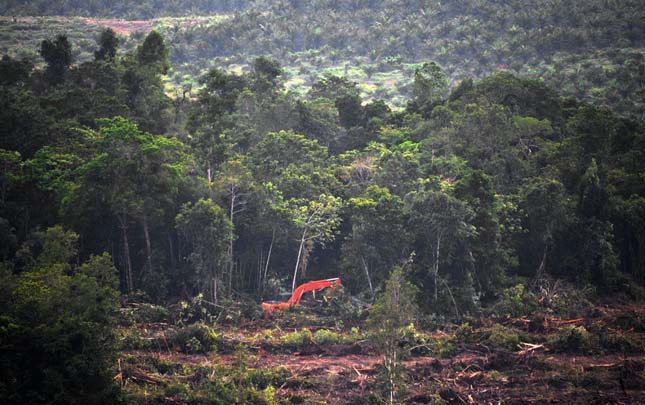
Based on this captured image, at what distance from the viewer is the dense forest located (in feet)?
58.4

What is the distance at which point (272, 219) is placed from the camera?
1013 inches

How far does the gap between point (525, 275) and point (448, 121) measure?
9027mm

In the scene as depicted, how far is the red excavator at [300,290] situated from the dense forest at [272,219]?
0.64 m

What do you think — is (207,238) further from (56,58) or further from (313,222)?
(56,58)

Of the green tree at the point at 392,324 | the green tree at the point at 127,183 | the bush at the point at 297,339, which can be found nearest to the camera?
the green tree at the point at 392,324

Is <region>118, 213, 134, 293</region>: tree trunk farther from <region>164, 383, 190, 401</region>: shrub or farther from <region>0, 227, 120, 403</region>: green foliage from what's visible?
<region>164, 383, 190, 401</region>: shrub

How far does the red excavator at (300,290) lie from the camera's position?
24.5 meters

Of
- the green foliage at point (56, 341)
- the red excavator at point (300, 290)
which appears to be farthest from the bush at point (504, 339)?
the green foliage at point (56, 341)

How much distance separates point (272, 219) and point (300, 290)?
282 centimetres

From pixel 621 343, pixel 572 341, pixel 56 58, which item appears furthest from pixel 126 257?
pixel 621 343

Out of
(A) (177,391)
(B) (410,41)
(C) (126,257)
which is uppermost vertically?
(B) (410,41)

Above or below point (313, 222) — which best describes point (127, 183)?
above

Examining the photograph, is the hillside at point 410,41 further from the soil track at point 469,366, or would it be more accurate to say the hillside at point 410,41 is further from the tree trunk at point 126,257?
the tree trunk at point 126,257

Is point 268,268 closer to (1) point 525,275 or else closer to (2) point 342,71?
(1) point 525,275
